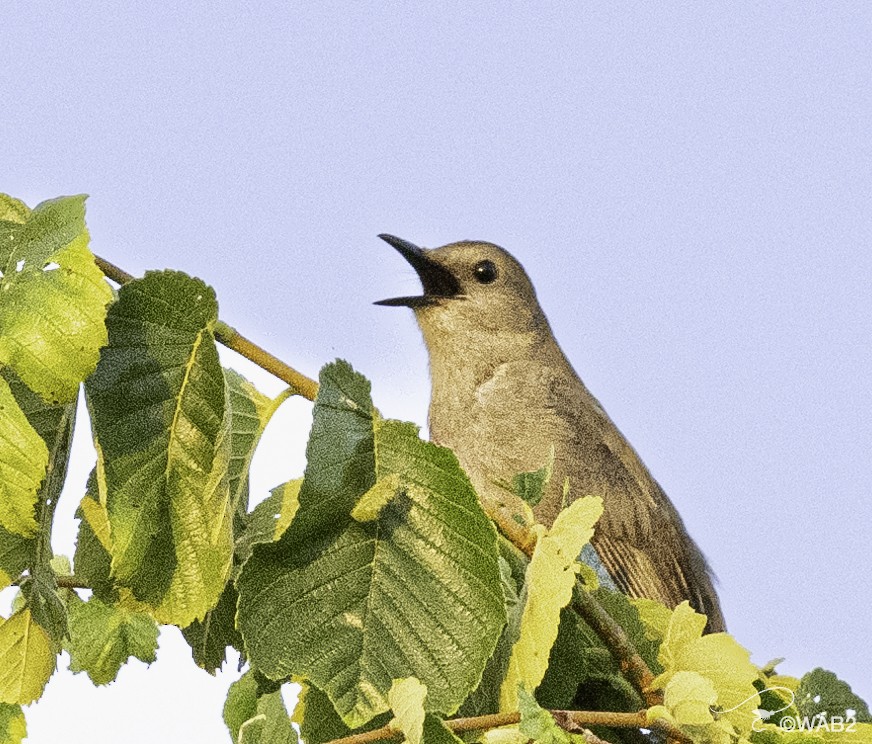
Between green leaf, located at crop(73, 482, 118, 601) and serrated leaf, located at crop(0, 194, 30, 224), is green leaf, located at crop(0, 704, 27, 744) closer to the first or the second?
Answer: green leaf, located at crop(73, 482, 118, 601)

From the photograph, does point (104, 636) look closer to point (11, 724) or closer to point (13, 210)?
point (11, 724)

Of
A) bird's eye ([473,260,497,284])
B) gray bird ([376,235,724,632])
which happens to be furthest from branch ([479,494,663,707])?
bird's eye ([473,260,497,284])

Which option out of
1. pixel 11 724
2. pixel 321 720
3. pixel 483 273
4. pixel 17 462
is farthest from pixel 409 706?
pixel 483 273

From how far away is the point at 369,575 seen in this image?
243cm

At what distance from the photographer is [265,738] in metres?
2.69

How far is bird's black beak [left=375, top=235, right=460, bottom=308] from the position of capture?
762 centimetres

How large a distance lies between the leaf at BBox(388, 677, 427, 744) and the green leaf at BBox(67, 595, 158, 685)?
106 centimetres

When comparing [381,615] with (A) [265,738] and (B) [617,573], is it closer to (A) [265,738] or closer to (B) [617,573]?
(A) [265,738]

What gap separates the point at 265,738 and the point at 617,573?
157 inches

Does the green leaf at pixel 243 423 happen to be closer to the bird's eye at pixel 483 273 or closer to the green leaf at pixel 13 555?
the green leaf at pixel 13 555

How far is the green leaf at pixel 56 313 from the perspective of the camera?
7.20 feet

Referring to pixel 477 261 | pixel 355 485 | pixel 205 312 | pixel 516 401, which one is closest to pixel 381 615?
pixel 355 485

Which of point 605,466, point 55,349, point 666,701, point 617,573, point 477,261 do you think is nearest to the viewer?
point 55,349

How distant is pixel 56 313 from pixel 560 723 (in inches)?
46.3
